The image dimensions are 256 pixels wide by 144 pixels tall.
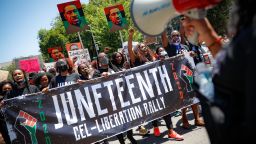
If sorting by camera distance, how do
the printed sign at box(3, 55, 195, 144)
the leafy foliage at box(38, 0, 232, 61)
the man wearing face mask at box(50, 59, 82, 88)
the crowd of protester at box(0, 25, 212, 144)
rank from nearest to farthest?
Result: the printed sign at box(3, 55, 195, 144)
the crowd of protester at box(0, 25, 212, 144)
the man wearing face mask at box(50, 59, 82, 88)
the leafy foliage at box(38, 0, 232, 61)

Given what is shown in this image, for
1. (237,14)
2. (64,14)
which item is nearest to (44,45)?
(64,14)

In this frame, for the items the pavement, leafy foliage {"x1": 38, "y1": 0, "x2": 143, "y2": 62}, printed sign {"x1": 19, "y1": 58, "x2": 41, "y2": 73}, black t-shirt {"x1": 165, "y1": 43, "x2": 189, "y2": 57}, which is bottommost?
the pavement

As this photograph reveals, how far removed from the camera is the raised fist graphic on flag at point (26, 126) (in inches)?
175

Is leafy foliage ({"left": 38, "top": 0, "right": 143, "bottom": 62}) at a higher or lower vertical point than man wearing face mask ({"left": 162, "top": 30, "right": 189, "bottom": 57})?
higher

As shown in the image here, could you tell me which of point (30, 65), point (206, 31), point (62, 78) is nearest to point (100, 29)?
point (30, 65)

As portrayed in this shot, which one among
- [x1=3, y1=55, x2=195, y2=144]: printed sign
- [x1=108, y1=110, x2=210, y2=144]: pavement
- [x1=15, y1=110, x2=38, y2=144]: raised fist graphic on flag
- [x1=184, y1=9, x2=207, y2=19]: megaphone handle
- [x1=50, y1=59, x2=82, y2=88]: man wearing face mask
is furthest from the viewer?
[x1=50, y1=59, x2=82, y2=88]: man wearing face mask

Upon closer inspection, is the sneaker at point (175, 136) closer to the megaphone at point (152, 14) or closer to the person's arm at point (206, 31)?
the megaphone at point (152, 14)

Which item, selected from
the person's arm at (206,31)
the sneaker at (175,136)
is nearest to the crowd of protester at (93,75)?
the sneaker at (175,136)

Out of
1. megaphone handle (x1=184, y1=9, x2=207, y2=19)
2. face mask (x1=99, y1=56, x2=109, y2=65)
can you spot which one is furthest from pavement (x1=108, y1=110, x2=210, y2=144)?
megaphone handle (x1=184, y1=9, x2=207, y2=19)

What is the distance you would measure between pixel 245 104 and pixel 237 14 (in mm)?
324

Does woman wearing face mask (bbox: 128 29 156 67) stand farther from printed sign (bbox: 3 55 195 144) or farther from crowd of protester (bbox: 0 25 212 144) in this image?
printed sign (bbox: 3 55 195 144)

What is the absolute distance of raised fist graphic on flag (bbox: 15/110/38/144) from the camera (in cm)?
445

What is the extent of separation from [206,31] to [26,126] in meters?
3.79

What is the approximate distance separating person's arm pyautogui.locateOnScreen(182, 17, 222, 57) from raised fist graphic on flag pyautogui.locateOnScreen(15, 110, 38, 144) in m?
3.64
